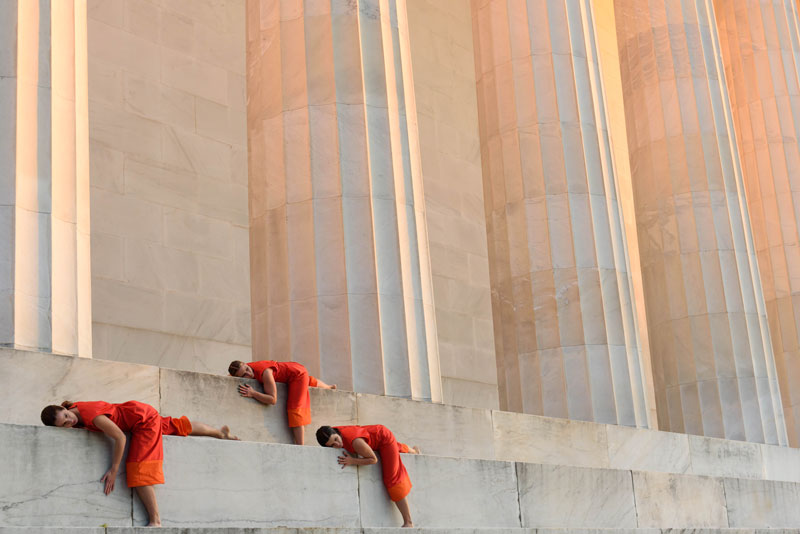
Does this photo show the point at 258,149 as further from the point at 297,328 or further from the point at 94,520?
the point at 94,520

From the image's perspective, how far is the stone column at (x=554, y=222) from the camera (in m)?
28.3

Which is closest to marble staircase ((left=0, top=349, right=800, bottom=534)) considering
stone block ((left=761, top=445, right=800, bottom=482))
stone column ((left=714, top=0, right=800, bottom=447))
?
Answer: stone block ((left=761, top=445, right=800, bottom=482))

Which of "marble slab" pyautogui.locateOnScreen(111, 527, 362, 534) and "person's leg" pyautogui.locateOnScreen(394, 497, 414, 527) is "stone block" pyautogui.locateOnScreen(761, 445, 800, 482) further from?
"marble slab" pyautogui.locateOnScreen(111, 527, 362, 534)

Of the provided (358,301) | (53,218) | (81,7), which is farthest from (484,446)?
(81,7)

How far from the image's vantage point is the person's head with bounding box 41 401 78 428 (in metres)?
12.8

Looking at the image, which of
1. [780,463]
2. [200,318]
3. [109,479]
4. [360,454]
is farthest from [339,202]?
[780,463]

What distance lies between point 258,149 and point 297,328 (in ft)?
14.3

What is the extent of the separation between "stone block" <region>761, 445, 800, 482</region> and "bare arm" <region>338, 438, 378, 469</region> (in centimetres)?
1849

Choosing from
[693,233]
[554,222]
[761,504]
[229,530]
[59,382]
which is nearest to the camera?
[229,530]

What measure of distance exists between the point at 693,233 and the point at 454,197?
9.42 metres

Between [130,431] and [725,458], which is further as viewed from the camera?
[725,458]

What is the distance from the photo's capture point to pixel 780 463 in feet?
105

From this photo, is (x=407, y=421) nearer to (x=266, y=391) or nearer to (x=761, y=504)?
(x=266, y=391)

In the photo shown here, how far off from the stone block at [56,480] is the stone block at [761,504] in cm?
1594
